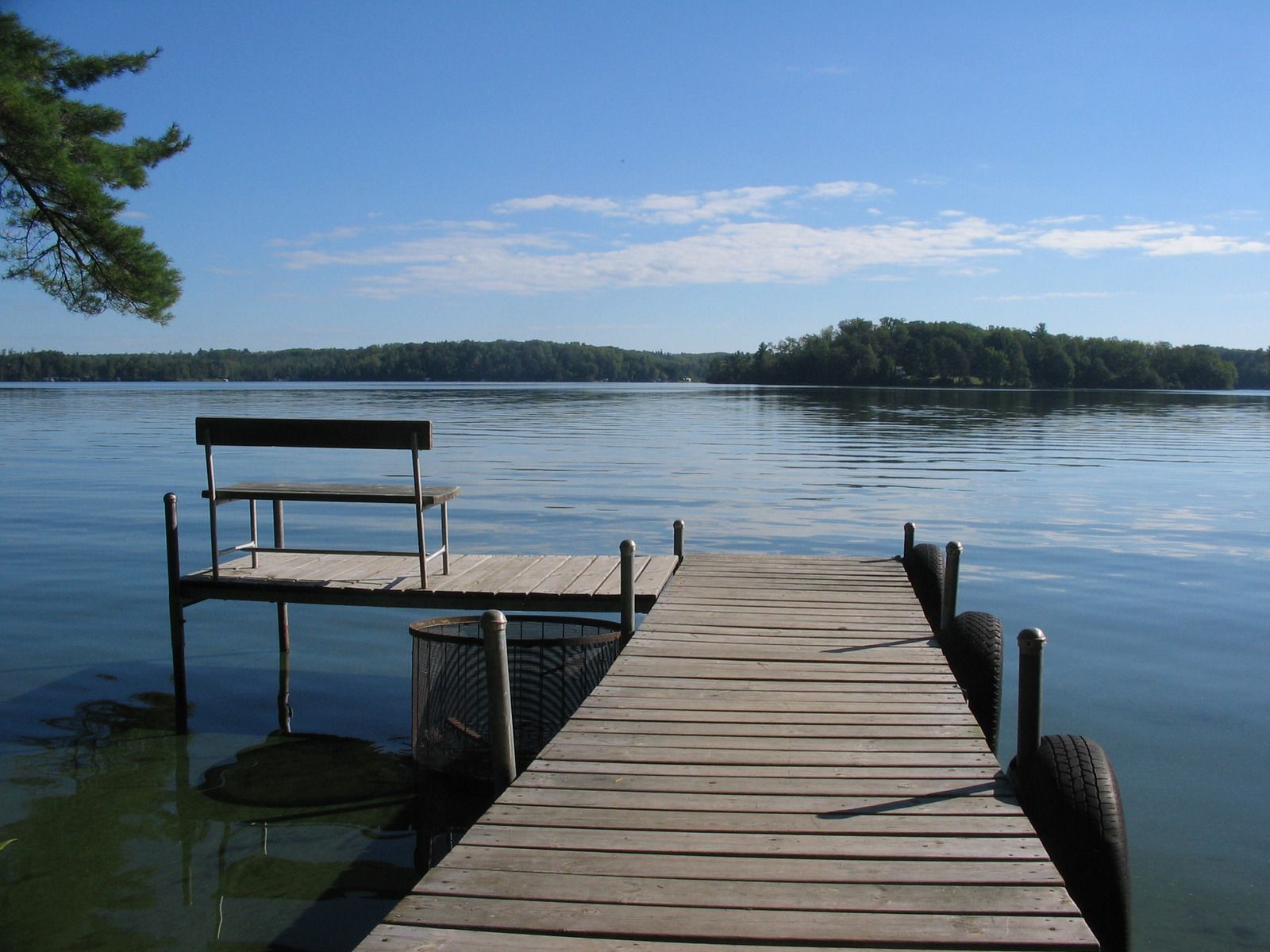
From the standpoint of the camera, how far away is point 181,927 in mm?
4805

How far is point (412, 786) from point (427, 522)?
11.9 metres

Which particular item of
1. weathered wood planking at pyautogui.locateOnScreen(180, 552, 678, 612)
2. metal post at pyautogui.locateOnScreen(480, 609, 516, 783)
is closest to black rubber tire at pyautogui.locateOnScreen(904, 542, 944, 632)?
weathered wood planking at pyautogui.locateOnScreen(180, 552, 678, 612)

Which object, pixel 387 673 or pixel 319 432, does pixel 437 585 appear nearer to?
pixel 319 432

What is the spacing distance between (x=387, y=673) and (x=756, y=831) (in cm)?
594

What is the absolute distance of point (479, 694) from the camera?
6434 mm

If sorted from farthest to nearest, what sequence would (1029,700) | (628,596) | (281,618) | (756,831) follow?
(281,618) < (628,596) < (1029,700) < (756,831)

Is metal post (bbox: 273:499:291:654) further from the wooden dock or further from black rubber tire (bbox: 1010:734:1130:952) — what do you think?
black rubber tire (bbox: 1010:734:1130:952)

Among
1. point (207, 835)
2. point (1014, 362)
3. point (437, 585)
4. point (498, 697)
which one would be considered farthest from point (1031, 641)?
point (1014, 362)

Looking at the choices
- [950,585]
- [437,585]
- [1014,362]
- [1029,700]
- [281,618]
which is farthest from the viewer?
[1014,362]

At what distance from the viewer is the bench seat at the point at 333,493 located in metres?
7.14

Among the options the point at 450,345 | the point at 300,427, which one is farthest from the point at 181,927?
the point at 450,345

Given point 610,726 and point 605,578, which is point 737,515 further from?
point 610,726

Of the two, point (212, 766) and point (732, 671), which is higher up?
point (732, 671)

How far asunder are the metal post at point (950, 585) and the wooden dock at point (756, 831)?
1.12m
